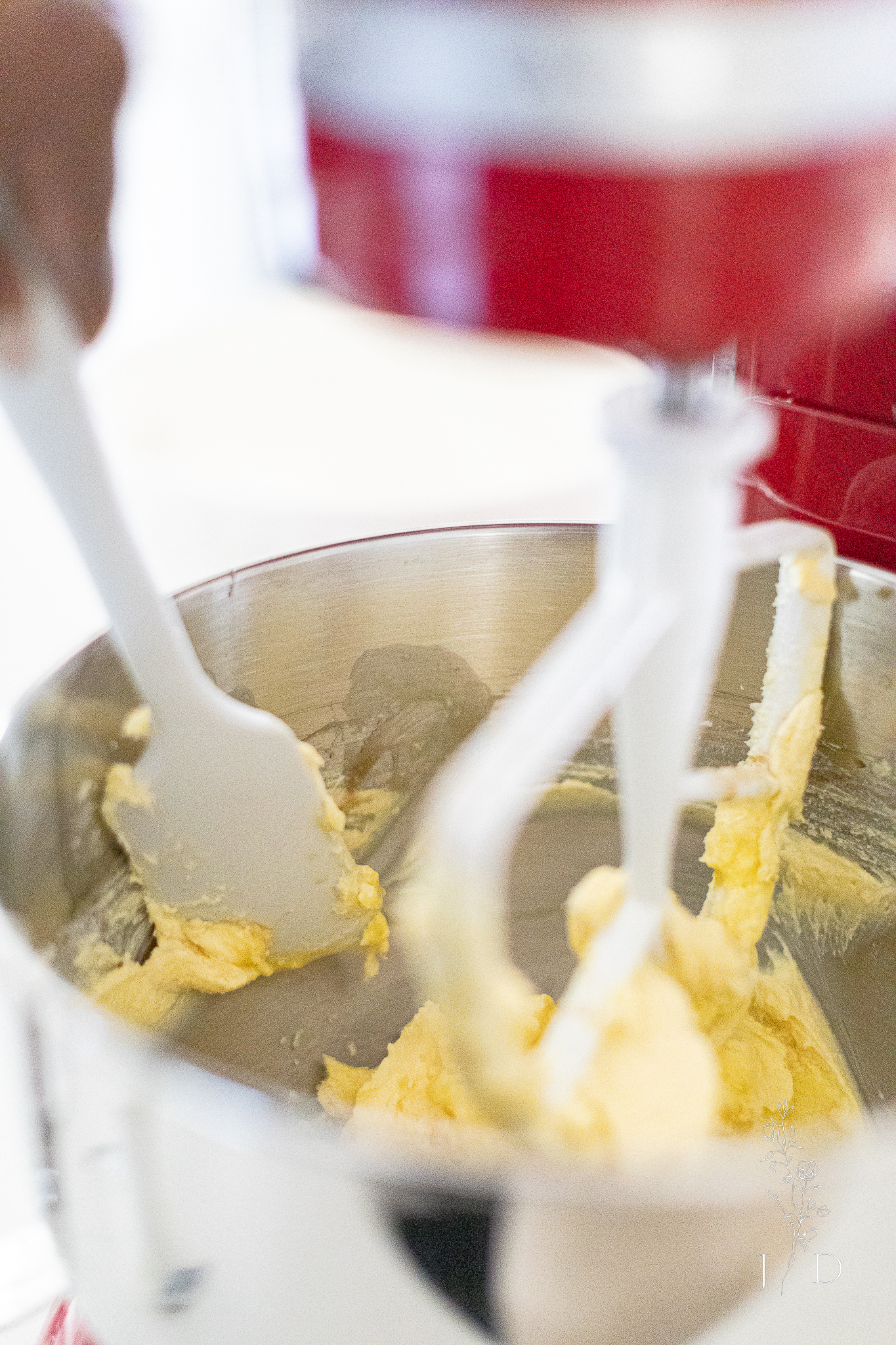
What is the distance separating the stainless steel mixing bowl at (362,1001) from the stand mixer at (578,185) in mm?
64

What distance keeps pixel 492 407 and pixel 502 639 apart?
1.16ft

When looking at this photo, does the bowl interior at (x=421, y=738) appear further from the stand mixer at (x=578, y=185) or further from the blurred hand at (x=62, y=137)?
the stand mixer at (x=578, y=185)

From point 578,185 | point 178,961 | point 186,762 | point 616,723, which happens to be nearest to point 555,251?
point 578,185

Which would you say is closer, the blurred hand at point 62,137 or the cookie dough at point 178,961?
the blurred hand at point 62,137

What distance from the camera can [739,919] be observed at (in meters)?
0.61

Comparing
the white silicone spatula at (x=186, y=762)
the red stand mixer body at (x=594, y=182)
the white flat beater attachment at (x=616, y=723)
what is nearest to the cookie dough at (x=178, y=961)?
the white silicone spatula at (x=186, y=762)

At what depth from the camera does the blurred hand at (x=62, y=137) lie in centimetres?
37

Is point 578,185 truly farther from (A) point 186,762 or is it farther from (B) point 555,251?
(A) point 186,762

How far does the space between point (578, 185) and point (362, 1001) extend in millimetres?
548

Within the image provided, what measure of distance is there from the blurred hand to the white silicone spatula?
29 mm

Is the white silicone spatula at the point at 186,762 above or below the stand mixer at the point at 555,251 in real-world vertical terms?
below

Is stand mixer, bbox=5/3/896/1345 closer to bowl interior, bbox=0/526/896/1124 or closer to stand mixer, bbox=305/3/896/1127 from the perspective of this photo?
stand mixer, bbox=305/3/896/1127

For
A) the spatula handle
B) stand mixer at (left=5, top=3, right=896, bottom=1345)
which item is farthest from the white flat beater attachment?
the spatula handle

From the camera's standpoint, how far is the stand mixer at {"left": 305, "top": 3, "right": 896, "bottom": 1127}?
201 millimetres
